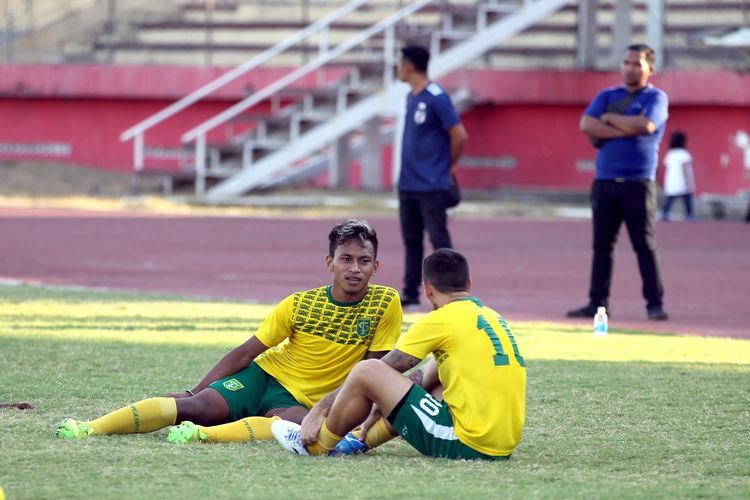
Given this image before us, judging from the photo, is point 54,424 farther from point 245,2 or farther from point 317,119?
point 245,2

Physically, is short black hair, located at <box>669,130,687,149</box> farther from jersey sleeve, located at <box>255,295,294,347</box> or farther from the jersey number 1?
the jersey number 1

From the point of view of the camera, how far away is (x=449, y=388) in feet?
20.1

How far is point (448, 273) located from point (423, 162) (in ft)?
19.8

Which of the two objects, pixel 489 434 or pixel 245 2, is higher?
pixel 245 2

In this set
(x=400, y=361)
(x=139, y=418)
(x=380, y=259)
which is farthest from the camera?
(x=380, y=259)

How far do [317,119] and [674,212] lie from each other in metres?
6.93

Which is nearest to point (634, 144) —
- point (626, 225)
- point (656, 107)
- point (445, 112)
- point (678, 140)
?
point (656, 107)

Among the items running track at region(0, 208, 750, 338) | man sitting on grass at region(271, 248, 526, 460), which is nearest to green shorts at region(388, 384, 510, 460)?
man sitting on grass at region(271, 248, 526, 460)

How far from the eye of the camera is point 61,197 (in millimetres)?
25938

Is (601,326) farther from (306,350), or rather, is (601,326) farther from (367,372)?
(367,372)

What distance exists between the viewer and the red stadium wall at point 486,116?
27.4 meters

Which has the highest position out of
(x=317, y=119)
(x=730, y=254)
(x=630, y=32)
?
(x=630, y=32)

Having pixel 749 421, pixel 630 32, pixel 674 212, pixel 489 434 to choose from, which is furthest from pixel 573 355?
pixel 630 32

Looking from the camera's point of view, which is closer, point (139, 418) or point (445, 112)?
point (139, 418)
